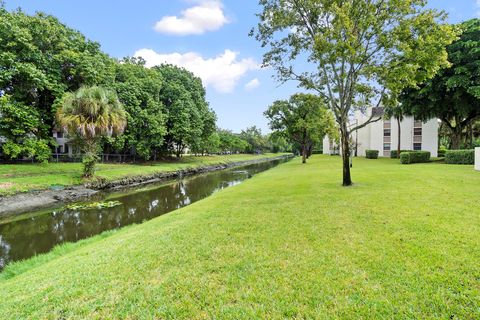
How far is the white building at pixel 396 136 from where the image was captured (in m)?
35.4

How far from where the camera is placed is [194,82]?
41.2 meters

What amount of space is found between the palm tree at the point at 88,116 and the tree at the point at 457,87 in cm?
2614

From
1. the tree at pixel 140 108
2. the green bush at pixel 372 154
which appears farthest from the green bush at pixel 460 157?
the tree at pixel 140 108

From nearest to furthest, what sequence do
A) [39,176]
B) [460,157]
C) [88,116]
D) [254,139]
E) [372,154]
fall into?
1. [88,116]
2. [39,176]
3. [460,157]
4. [372,154]
5. [254,139]

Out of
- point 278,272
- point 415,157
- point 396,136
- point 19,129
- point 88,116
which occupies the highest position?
point 88,116

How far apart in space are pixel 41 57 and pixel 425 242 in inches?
1095

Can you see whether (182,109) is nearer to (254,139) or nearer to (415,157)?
(415,157)

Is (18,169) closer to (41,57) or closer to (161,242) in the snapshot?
(41,57)

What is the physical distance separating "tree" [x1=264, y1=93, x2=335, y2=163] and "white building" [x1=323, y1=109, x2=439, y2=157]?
5658mm

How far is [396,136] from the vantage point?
4159 centimetres

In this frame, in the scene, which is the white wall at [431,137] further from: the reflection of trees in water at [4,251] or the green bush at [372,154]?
the reflection of trees in water at [4,251]

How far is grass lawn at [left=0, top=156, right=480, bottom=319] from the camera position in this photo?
10.4 feet

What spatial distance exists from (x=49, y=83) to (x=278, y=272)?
2500 cm

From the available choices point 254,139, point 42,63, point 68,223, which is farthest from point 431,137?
point 254,139
